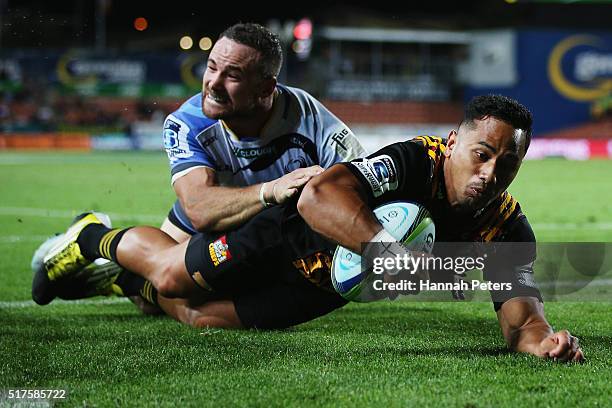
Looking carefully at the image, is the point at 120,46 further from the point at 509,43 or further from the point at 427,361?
the point at 427,361

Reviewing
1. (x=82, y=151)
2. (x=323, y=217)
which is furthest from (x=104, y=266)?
(x=82, y=151)

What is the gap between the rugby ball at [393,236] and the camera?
4.01 meters

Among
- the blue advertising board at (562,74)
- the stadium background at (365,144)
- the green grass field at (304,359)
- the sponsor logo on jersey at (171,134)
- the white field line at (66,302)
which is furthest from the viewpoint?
the blue advertising board at (562,74)

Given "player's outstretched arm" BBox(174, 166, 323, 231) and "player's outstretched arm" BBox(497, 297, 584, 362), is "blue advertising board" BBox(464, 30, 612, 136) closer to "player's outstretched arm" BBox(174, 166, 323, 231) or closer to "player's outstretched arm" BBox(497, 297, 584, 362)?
"player's outstretched arm" BBox(174, 166, 323, 231)

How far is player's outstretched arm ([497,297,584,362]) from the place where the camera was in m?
3.99

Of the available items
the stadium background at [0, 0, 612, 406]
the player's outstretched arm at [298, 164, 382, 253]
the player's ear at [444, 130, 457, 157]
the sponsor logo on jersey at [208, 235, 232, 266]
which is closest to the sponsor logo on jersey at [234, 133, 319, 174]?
the sponsor logo on jersey at [208, 235, 232, 266]

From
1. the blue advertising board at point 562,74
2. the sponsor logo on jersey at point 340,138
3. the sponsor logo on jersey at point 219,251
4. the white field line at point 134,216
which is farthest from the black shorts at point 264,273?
the blue advertising board at point 562,74

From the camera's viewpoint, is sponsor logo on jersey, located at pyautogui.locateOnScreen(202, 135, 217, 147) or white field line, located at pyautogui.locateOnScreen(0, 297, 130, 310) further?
white field line, located at pyautogui.locateOnScreen(0, 297, 130, 310)

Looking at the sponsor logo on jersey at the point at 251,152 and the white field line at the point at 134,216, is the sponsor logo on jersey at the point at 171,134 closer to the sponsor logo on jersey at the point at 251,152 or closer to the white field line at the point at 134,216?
the sponsor logo on jersey at the point at 251,152

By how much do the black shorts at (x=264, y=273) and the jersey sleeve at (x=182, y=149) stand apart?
489mm

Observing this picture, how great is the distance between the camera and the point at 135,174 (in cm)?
1958

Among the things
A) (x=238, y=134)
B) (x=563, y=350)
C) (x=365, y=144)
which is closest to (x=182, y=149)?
(x=238, y=134)

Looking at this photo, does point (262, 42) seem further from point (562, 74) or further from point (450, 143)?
point (562, 74)

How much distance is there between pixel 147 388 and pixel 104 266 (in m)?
2.27
